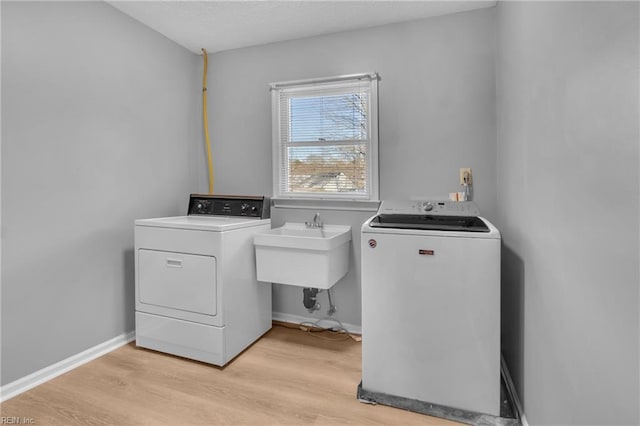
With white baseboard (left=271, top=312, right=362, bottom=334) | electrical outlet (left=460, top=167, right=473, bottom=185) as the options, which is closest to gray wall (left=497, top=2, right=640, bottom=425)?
electrical outlet (left=460, top=167, right=473, bottom=185)

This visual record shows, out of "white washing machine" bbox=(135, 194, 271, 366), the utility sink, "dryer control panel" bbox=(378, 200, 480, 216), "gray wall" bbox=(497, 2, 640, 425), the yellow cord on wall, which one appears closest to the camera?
"gray wall" bbox=(497, 2, 640, 425)

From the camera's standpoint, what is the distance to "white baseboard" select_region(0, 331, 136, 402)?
175 centimetres

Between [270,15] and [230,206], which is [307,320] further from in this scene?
[270,15]

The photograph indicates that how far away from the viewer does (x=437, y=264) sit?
157 cm

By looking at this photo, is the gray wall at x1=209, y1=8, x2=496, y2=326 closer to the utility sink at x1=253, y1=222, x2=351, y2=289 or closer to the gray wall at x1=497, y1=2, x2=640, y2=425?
the utility sink at x1=253, y1=222, x2=351, y2=289

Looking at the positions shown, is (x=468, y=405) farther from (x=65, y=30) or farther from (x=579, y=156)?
(x=65, y=30)

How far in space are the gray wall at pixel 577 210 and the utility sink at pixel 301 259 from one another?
3.68 ft

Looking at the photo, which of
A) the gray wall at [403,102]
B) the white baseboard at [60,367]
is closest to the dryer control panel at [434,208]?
the gray wall at [403,102]

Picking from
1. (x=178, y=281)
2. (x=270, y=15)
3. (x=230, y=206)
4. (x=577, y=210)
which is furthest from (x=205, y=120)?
(x=577, y=210)

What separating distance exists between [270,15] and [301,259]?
1.77 metres

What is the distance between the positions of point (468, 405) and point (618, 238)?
1221 millimetres

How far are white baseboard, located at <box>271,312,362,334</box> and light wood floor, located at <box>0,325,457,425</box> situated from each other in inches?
11.2

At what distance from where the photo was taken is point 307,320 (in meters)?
2.74

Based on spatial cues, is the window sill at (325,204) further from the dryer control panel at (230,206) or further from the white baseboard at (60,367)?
the white baseboard at (60,367)
